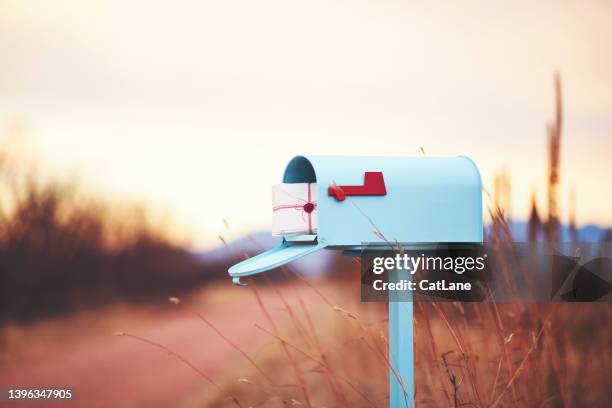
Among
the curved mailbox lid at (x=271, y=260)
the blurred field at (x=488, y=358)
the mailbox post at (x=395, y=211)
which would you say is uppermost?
the mailbox post at (x=395, y=211)

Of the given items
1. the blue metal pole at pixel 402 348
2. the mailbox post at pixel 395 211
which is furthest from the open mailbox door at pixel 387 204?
the blue metal pole at pixel 402 348

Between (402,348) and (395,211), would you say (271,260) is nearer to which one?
(395,211)

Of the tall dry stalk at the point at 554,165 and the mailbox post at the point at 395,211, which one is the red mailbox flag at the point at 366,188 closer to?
the mailbox post at the point at 395,211

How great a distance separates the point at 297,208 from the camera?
2.87 meters

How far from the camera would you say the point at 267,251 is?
9.84ft

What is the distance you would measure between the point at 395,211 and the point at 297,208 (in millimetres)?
349

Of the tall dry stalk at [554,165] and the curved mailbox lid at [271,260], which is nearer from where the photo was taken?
the curved mailbox lid at [271,260]

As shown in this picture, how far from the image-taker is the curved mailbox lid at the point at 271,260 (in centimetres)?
266

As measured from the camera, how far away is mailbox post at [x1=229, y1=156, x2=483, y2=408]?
2.72 metres

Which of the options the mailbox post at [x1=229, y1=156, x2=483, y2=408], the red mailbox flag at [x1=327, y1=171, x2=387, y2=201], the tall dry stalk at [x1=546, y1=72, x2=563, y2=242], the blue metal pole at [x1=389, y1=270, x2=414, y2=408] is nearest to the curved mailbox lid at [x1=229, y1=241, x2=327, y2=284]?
the mailbox post at [x1=229, y1=156, x2=483, y2=408]

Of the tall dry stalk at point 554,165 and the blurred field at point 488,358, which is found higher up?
the tall dry stalk at point 554,165

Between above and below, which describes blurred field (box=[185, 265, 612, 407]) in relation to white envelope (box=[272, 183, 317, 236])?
below

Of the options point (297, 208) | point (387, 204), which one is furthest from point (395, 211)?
point (297, 208)

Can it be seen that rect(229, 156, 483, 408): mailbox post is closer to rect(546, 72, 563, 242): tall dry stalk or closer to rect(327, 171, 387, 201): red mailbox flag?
rect(327, 171, 387, 201): red mailbox flag
